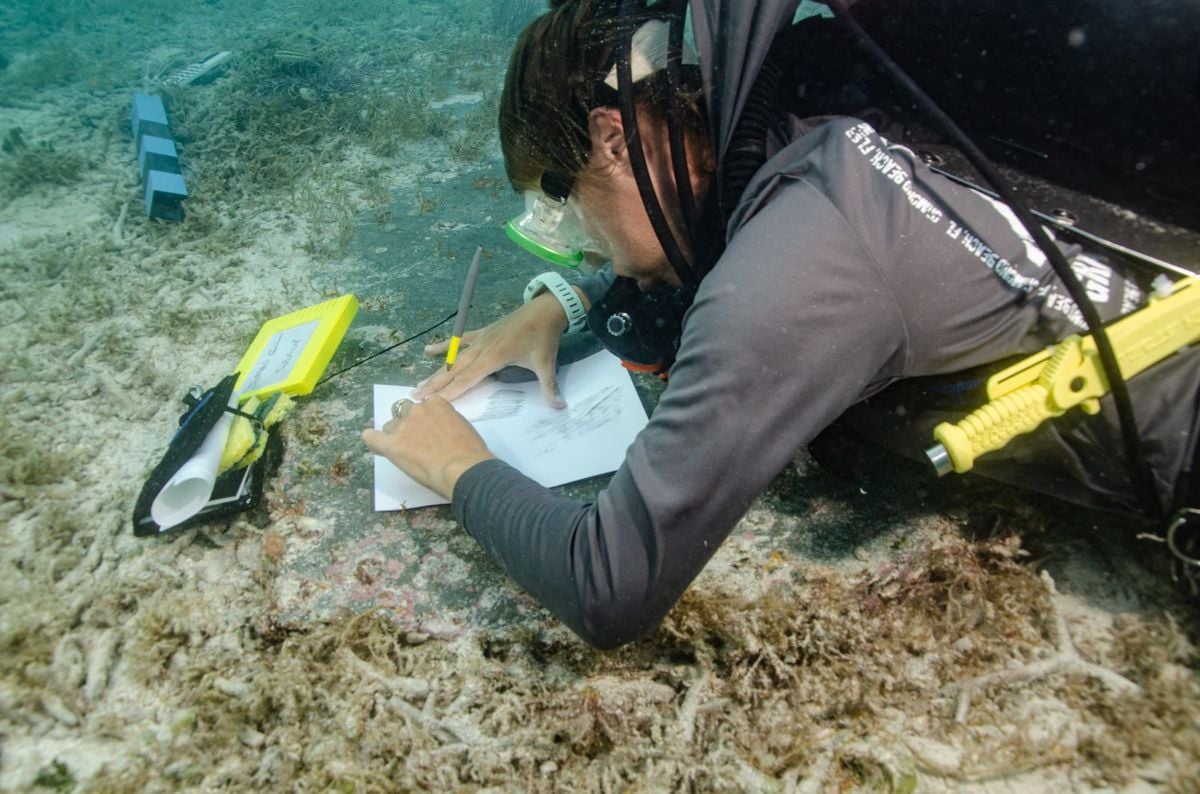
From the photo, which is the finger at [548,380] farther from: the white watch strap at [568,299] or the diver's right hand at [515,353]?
the white watch strap at [568,299]

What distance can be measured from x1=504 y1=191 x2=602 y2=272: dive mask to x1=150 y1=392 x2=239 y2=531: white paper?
48.0 inches

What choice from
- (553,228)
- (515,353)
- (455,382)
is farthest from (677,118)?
(455,382)

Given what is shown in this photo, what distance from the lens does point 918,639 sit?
5.49 ft

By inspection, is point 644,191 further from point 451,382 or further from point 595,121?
point 451,382

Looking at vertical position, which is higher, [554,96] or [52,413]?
[554,96]

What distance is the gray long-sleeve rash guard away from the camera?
1.18 metres

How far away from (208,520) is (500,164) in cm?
366

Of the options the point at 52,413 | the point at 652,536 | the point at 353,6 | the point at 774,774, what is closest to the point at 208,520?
the point at 52,413

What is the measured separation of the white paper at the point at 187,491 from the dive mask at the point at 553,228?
1219 millimetres

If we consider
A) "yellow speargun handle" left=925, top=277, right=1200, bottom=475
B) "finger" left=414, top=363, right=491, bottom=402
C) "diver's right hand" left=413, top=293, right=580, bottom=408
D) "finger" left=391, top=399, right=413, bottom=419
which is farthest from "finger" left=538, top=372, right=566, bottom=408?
"yellow speargun handle" left=925, top=277, right=1200, bottom=475

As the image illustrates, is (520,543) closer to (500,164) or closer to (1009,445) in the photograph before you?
(1009,445)

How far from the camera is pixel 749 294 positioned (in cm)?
117

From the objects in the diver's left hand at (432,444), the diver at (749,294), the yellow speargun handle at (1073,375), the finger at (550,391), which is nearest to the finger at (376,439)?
the diver's left hand at (432,444)

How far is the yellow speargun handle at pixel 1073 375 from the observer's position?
1.18 meters
